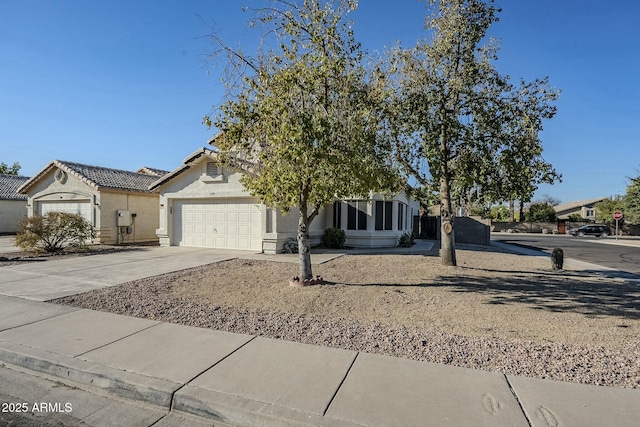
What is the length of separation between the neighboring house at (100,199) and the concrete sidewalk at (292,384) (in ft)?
48.0

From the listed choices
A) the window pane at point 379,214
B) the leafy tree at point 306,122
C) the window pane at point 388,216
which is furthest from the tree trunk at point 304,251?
the window pane at point 388,216

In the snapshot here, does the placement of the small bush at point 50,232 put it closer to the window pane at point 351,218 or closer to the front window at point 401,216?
the window pane at point 351,218

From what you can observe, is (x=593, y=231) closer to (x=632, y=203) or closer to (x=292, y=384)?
(x=632, y=203)

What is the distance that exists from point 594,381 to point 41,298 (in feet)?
30.2

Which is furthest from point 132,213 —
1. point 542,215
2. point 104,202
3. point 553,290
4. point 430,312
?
point 542,215

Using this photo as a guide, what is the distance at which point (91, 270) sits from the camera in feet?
35.3

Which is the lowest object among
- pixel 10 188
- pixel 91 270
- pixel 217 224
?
pixel 91 270

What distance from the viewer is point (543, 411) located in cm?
339

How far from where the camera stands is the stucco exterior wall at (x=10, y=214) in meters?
27.2

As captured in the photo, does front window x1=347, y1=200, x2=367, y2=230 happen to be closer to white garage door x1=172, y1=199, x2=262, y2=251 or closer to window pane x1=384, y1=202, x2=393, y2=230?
window pane x1=384, y1=202, x2=393, y2=230

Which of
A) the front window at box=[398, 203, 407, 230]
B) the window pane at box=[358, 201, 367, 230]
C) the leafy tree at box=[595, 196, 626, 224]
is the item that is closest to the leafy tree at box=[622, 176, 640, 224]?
the leafy tree at box=[595, 196, 626, 224]

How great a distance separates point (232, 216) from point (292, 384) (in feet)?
42.7

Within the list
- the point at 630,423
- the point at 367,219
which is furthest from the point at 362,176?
the point at 367,219

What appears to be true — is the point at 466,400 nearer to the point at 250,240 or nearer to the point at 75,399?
the point at 75,399
